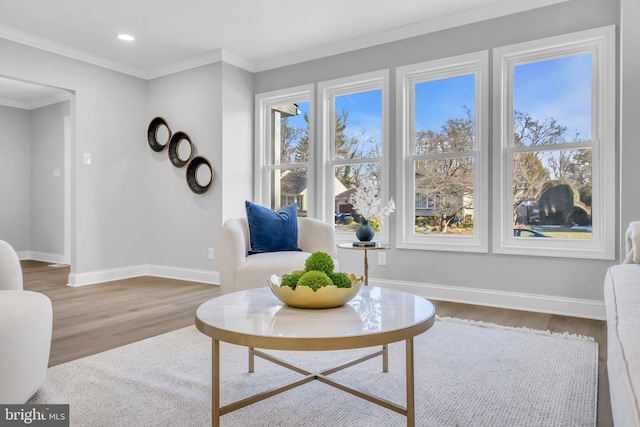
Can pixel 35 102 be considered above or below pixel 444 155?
above

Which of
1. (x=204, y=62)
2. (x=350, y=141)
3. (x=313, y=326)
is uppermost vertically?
(x=204, y=62)

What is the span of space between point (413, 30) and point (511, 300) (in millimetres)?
2463

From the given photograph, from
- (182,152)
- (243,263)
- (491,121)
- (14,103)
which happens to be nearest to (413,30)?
(491,121)

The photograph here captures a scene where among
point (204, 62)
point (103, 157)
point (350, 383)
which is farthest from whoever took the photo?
point (103, 157)

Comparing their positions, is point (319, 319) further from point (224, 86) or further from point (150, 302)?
point (224, 86)

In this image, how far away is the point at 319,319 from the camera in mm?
1414

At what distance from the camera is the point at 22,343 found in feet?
5.12

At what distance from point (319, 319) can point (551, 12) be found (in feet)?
10.5

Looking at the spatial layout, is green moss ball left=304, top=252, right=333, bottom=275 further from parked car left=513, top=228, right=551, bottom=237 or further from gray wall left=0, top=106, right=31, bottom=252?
gray wall left=0, top=106, right=31, bottom=252

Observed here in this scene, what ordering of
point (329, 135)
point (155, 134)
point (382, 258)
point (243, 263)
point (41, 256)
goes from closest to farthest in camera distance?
point (243, 263)
point (382, 258)
point (329, 135)
point (155, 134)
point (41, 256)

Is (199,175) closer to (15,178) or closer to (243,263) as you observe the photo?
(243,263)

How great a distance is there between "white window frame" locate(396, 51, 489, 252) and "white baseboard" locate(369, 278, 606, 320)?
1.14ft

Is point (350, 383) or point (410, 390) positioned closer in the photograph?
point (410, 390)

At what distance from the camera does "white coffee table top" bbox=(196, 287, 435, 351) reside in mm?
1229
